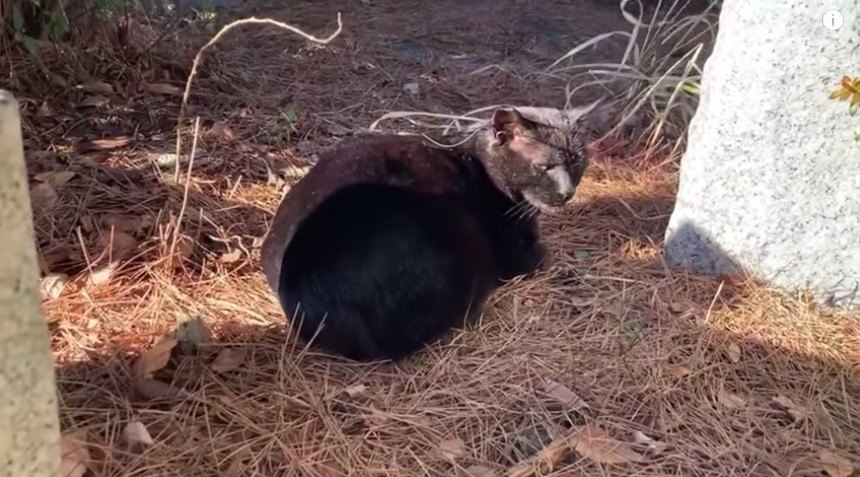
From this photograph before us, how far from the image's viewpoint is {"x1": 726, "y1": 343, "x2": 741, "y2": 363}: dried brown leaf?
2264 mm

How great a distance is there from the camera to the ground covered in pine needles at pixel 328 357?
1.88 m

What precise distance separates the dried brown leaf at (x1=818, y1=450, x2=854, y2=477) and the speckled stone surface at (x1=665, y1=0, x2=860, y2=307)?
680 mm

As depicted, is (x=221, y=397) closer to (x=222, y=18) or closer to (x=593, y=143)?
(x=593, y=143)

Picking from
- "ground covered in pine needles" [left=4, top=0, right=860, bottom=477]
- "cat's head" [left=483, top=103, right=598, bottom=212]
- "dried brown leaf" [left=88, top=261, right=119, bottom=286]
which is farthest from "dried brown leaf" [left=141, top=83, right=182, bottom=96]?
"cat's head" [left=483, top=103, right=598, bottom=212]

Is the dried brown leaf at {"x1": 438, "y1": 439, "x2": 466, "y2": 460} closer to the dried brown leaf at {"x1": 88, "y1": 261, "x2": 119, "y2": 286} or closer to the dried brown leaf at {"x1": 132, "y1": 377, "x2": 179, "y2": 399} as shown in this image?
the dried brown leaf at {"x1": 132, "y1": 377, "x2": 179, "y2": 399}

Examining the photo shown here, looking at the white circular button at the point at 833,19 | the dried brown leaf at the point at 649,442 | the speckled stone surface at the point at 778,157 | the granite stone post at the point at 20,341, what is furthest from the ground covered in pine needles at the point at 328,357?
the white circular button at the point at 833,19

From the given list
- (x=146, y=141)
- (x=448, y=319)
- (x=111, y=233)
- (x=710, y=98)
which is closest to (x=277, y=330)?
(x=448, y=319)

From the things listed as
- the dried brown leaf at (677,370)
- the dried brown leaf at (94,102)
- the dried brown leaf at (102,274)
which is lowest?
the dried brown leaf at (677,370)

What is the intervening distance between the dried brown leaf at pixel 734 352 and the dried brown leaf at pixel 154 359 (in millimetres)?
1486

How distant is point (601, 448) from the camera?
192 centimetres

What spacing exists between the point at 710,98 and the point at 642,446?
1118 mm

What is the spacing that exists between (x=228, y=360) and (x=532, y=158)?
1.08m

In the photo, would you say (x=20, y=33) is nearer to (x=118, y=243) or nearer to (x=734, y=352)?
(x=118, y=243)

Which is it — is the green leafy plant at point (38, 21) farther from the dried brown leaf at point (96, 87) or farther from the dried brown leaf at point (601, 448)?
the dried brown leaf at point (601, 448)
